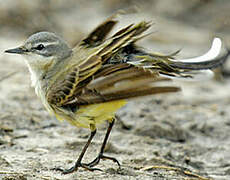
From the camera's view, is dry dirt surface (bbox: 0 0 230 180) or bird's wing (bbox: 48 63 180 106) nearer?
bird's wing (bbox: 48 63 180 106)

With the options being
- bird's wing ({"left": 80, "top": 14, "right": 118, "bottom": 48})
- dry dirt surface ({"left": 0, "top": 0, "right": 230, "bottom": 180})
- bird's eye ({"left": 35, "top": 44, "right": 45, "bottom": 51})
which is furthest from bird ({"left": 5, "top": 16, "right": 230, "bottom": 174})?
dry dirt surface ({"left": 0, "top": 0, "right": 230, "bottom": 180})

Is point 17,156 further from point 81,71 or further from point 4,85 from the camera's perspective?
point 4,85

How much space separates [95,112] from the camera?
16.8 feet

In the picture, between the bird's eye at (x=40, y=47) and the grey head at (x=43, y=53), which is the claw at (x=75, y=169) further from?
the bird's eye at (x=40, y=47)

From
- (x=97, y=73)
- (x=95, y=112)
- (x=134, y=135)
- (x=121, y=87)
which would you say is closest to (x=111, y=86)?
(x=121, y=87)

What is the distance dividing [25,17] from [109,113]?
784 centimetres

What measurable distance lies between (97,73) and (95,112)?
0.42 metres

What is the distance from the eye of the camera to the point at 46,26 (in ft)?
39.3

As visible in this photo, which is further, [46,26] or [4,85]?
[46,26]

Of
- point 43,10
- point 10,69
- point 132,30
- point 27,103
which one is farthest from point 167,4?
point 132,30

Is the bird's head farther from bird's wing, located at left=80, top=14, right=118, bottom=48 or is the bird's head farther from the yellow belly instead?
the yellow belly

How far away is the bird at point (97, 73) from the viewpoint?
4.85 meters

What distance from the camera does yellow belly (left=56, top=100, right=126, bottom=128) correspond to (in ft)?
16.6

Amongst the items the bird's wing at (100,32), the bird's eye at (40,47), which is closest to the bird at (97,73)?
the bird's eye at (40,47)
